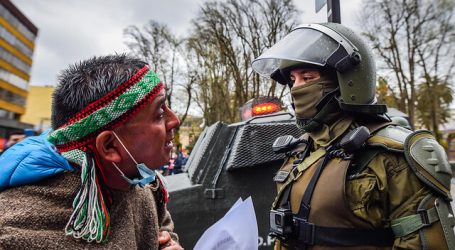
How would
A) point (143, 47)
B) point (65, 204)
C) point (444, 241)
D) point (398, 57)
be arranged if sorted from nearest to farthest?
point (65, 204)
point (444, 241)
point (398, 57)
point (143, 47)

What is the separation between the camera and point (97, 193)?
1.17m

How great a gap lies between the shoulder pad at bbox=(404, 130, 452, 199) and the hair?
1258 millimetres

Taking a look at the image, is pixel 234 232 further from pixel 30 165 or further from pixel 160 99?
pixel 30 165

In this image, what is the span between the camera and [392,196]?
1.67 metres

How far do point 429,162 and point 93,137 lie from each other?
1422 mm

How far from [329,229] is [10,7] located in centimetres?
6696

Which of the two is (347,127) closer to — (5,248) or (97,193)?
(97,193)

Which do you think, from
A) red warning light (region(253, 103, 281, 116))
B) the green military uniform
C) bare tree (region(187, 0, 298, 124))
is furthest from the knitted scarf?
bare tree (region(187, 0, 298, 124))

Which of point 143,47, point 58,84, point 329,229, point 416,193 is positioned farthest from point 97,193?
point 143,47

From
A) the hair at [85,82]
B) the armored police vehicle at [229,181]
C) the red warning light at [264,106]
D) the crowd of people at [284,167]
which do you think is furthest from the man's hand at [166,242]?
the red warning light at [264,106]

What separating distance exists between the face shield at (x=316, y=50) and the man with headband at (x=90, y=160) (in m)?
1.13

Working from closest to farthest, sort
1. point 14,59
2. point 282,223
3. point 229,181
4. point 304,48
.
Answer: point 282,223 → point 304,48 → point 229,181 → point 14,59

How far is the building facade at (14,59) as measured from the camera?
55.0 metres

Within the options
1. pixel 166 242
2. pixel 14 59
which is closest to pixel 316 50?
pixel 166 242
